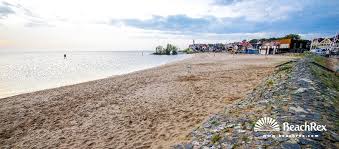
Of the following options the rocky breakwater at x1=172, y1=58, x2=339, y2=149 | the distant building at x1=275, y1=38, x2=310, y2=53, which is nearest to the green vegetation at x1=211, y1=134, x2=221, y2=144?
the rocky breakwater at x1=172, y1=58, x2=339, y2=149

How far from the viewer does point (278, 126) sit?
4047mm

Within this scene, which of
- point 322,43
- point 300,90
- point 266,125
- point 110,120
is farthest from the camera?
point 322,43

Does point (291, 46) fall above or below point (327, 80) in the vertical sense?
above

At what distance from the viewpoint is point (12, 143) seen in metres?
7.36

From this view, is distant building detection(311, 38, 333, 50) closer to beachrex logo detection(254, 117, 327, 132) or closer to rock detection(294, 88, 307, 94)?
rock detection(294, 88, 307, 94)

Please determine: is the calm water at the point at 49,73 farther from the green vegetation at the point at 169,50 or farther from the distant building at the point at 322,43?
the green vegetation at the point at 169,50

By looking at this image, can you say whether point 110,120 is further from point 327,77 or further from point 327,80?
point 327,77

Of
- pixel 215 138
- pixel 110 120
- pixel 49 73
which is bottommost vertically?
pixel 49 73

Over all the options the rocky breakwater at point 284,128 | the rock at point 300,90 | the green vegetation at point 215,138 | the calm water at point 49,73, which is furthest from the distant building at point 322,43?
the green vegetation at point 215,138

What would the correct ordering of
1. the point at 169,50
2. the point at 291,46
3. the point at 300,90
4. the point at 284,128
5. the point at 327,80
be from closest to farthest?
the point at 284,128, the point at 300,90, the point at 327,80, the point at 291,46, the point at 169,50

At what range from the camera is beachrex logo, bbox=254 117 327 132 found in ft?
12.4

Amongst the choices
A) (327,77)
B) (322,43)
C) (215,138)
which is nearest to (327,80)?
(327,77)

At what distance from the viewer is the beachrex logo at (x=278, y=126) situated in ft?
12.4

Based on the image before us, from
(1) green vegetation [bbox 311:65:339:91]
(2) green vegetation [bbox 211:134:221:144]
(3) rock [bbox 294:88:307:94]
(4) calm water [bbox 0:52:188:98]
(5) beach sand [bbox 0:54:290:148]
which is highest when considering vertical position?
(3) rock [bbox 294:88:307:94]
